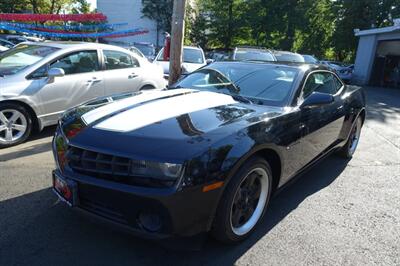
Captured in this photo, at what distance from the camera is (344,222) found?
11.4ft

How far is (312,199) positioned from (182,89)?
193 cm

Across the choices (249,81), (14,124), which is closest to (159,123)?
(249,81)

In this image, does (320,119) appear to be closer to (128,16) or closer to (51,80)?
(51,80)

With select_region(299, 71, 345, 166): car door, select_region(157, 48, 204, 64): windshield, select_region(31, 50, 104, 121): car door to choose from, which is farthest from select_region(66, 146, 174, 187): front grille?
select_region(157, 48, 204, 64): windshield

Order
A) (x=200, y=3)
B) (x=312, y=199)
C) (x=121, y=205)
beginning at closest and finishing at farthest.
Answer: (x=121, y=205) → (x=312, y=199) → (x=200, y=3)

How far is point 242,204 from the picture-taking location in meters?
2.94

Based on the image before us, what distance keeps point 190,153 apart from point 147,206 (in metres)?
0.45

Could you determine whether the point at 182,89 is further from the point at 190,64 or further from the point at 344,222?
the point at 190,64

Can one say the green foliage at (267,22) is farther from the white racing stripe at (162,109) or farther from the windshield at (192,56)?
the white racing stripe at (162,109)

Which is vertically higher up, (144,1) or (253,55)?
(144,1)

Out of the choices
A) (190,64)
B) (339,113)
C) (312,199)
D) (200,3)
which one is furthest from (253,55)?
(200,3)

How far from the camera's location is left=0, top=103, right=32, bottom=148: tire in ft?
16.4

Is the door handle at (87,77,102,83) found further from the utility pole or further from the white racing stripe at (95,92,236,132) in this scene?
the white racing stripe at (95,92,236,132)

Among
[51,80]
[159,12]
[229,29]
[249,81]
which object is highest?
[159,12]
